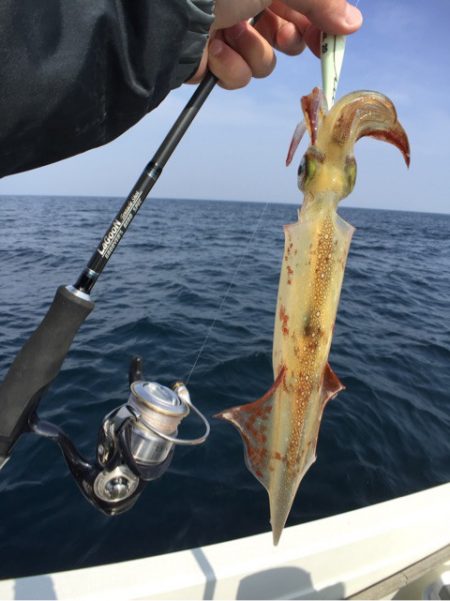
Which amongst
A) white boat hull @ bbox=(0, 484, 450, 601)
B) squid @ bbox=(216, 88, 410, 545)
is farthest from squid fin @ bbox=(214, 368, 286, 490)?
white boat hull @ bbox=(0, 484, 450, 601)

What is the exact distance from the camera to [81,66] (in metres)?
1.09

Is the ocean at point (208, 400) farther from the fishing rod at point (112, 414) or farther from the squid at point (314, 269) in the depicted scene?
the squid at point (314, 269)

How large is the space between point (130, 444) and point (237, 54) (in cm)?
206

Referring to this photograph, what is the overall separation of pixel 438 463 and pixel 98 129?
17.0 feet

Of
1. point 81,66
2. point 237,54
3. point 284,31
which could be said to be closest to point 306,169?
point 81,66

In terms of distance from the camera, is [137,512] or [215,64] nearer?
[215,64]

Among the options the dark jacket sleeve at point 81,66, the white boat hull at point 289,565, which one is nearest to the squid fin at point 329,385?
the dark jacket sleeve at point 81,66

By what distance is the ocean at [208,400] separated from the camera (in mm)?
3676

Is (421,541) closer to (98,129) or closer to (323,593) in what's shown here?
(323,593)

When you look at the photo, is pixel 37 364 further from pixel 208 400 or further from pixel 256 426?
pixel 208 400

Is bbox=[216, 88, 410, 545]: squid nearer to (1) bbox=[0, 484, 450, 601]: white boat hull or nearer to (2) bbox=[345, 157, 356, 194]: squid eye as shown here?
(2) bbox=[345, 157, 356, 194]: squid eye

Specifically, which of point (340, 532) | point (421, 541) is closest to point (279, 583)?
point (340, 532)

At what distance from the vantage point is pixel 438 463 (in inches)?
191

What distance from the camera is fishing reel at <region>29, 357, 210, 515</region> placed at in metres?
1.82
